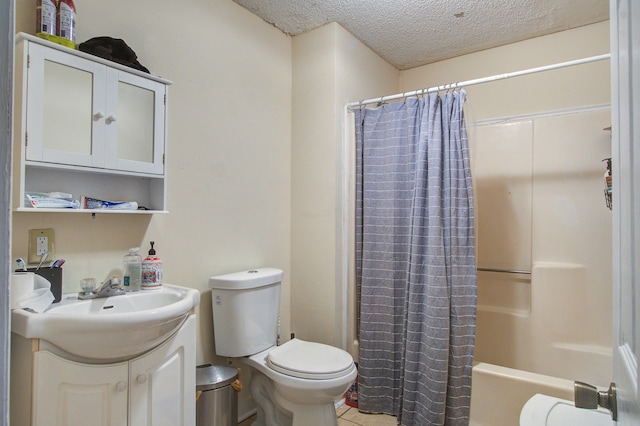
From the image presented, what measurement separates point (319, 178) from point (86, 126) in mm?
1362

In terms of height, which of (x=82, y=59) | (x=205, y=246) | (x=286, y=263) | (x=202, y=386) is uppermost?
(x=82, y=59)

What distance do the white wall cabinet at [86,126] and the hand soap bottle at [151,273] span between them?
25 centimetres

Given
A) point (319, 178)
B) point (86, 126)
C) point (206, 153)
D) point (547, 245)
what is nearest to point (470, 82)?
point (319, 178)

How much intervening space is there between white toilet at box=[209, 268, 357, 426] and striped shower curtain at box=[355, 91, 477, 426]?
45cm

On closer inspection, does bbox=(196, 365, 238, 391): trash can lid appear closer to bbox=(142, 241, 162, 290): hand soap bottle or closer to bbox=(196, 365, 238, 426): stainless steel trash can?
bbox=(196, 365, 238, 426): stainless steel trash can

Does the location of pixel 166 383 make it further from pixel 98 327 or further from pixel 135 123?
pixel 135 123

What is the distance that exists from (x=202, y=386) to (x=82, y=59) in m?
1.44

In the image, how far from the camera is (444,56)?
9.63 ft

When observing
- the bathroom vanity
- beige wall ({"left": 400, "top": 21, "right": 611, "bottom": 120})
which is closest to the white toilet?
the bathroom vanity

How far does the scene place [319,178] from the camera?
2.43 metres

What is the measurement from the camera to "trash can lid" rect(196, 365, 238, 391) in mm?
1706

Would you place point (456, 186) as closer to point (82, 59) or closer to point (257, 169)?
point (257, 169)

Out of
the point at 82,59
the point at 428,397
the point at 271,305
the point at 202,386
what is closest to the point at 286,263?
the point at 271,305

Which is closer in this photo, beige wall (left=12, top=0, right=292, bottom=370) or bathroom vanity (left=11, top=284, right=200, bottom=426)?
bathroom vanity (left=11, top=284, right=200, bottom=426)
